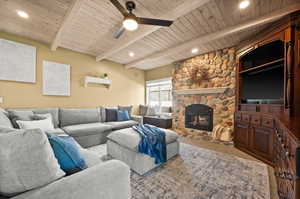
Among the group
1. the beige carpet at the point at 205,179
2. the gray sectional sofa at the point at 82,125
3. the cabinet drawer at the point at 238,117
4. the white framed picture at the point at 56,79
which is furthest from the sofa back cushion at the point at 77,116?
the cabinet drawer at the point at 238,117

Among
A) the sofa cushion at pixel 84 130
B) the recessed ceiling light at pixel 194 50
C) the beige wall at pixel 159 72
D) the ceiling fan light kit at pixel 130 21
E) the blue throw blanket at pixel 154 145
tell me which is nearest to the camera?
the ceiling fan light kit at pixel 130 21

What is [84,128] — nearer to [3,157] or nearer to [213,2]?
[3,157]

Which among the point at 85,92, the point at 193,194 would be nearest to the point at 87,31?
the point at 85,92

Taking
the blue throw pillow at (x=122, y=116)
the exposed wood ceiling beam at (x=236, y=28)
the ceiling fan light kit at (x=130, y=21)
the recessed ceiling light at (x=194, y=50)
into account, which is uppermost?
the recessed ceiling light at (x=194, y=50)

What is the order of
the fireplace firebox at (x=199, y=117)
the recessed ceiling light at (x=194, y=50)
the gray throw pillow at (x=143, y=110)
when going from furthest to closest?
the gray throw pillow at (x=143, y=110), the fireplace firebox at (x=199, y=117), the recessed ceiling light at (x=194, y=50)

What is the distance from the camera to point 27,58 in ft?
9.75

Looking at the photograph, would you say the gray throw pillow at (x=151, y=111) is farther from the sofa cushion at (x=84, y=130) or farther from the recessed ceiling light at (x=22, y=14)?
the recessed ceiling light at (x=22, y=14)

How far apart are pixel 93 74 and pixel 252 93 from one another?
15.4ft

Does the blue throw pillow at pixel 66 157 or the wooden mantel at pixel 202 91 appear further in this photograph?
the wooden mantel at pixel 202 91

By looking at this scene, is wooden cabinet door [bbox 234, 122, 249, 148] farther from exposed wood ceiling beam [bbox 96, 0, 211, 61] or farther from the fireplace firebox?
exposed wood ceiling beam [bbox 96, 0, 211, 61]

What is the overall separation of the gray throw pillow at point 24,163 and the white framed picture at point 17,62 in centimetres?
326

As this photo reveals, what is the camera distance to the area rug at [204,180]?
1.45m

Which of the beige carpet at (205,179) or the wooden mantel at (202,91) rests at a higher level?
the wooden mantel at (202,91)

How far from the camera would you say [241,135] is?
2.81 metres
